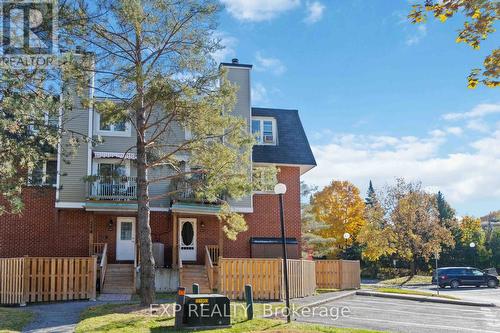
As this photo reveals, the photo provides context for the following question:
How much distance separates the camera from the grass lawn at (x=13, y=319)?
12.4 m

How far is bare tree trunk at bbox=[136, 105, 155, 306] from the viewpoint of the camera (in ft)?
49.9

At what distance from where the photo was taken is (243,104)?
85.9 feet

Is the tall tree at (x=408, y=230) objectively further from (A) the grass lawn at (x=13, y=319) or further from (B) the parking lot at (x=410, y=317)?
(A) the grass lawn at (x=13, y=319)

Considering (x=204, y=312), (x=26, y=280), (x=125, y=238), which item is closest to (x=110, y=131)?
(x=125, y=238)

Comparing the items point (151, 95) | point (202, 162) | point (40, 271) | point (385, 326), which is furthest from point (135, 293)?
point (385, 326)

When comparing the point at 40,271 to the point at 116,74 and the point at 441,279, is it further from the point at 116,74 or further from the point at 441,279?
the point at 441,279

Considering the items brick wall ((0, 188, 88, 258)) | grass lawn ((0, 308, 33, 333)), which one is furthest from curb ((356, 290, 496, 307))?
brick wall ((0, 188, 88, 258))

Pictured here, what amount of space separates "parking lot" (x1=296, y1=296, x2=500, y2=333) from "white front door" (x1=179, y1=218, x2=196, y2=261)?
357 inches

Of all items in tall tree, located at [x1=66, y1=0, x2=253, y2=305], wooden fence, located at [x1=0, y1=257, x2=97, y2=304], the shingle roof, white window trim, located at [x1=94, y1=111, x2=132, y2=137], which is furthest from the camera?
the shingle roof

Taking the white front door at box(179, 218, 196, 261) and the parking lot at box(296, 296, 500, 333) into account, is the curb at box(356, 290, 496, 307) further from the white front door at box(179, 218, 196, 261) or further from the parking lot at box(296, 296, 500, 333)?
the white front door at box(179, 218, 196, 261)

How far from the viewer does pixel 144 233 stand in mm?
15820

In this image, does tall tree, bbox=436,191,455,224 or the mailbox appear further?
tall tree, bbox=436,191,455,224

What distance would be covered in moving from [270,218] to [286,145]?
4081mm

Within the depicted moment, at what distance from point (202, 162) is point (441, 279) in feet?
82.3
